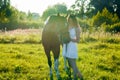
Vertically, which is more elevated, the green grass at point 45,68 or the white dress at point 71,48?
the white dress at point 71,48

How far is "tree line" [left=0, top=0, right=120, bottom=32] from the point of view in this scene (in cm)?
3947

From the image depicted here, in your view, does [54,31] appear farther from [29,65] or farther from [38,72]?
[29,65]

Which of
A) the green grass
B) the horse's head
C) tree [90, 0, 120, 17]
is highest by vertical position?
the horse's head

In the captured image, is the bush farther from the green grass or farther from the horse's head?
the horse's head

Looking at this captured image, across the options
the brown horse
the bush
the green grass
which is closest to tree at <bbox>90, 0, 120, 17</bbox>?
the bush

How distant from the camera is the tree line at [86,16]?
1554 inches

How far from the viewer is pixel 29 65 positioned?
12.7m

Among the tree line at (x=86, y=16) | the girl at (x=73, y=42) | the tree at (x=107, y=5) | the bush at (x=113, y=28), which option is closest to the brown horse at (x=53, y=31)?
the girl at (x=73, y=42)

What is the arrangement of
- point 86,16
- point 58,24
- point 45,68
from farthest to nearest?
1. point 86,16
2. point 45,68
3. point 58,24

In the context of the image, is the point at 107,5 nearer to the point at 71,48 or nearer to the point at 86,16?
the point at 86,16

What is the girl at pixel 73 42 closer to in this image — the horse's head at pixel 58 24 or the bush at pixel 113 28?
the horse's head at pixel 58 24

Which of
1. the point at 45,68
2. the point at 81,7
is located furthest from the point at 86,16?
Answer: the point at 45,68

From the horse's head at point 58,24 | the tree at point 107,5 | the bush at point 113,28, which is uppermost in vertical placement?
the horse's head at point 58,24

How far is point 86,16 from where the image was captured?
233 feet
